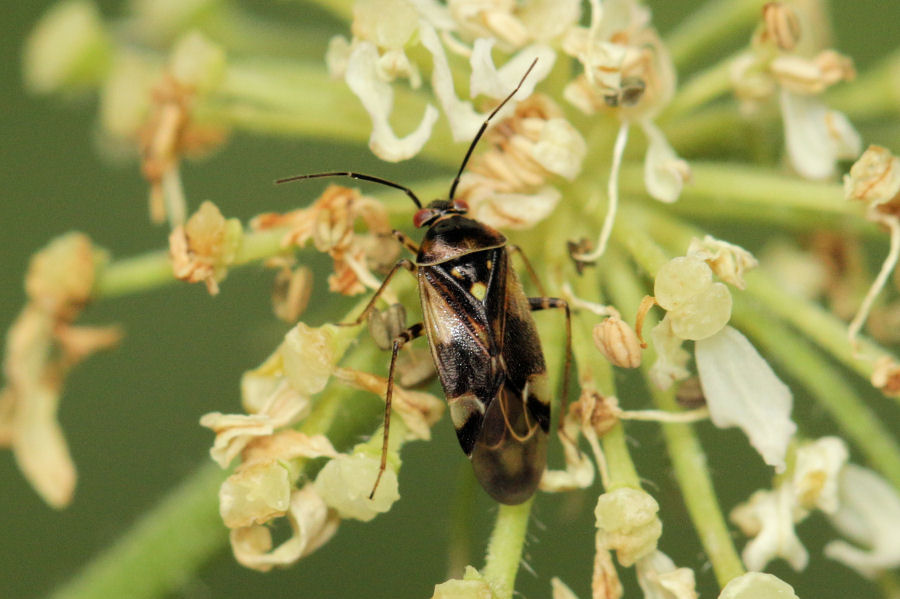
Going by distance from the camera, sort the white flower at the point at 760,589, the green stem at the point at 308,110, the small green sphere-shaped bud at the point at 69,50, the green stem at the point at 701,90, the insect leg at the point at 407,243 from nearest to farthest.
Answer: the white flower at the point at 760,589, the insect leg at the point at 407,243, the green stem at the point at 701,90, the green stem at the point at 308,110, the small green sphere-shaped bud at the point at 69,50

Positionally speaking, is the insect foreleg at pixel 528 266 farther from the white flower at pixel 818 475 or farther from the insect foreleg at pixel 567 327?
the white flower at pixel 818 475

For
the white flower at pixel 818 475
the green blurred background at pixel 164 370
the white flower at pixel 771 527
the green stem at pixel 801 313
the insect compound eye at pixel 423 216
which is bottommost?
the green blurred background at pixel 164 370

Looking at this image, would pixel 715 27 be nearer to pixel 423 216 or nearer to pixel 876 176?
pixel 876 176

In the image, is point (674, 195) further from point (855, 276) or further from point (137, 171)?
point (137, 171)

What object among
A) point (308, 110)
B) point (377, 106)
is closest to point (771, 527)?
point (377, 106)

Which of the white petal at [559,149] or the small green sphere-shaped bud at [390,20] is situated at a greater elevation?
the small green sphere-shaped bud at [390,20]

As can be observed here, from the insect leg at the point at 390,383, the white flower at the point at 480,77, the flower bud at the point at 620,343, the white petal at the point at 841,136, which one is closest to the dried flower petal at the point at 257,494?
the insect leg at the point at 390,383

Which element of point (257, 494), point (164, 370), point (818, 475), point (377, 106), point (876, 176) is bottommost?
point (164, 370)
